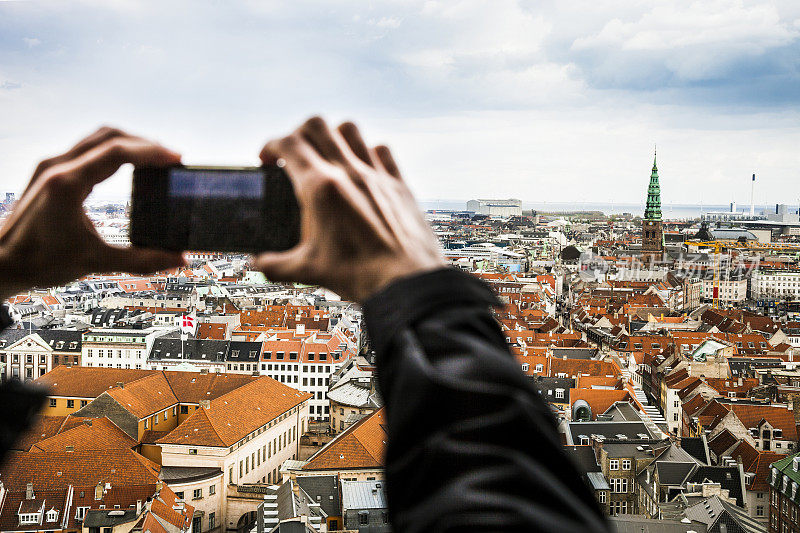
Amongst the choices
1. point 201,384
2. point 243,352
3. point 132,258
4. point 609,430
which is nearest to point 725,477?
point 609,430

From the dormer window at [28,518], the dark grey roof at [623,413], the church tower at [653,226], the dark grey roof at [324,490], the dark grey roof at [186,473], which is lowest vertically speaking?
the dark grey roof at [186,473]

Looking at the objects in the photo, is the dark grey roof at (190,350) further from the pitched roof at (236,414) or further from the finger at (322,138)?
the finger at (322,138)

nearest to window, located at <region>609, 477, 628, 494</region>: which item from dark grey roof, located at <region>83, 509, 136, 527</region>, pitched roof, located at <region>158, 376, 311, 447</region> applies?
pitched roof, located at <region>158, 376, 311, 447</region>

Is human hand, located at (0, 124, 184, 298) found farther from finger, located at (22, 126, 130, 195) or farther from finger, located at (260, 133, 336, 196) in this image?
finger, located at (260, 133, 336, 196)

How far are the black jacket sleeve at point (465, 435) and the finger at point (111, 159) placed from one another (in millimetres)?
339

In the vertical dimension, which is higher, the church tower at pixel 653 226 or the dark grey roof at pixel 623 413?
the church tower at pixel 653 226

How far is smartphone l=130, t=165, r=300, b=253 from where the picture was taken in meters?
0.76

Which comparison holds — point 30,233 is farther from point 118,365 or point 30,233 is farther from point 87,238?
point 118,365

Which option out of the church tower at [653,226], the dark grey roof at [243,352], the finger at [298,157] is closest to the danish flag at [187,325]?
the dark grey roof at [243,352]

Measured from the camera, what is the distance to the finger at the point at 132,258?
796 mm

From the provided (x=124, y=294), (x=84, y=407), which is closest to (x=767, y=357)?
(x=84, y=407)

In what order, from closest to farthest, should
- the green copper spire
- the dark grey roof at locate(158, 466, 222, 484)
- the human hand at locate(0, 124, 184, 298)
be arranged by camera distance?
the human hand at locate(0, 124, 184, 298) < the dark grey roof at locate(158, 466, 222, 484) < the green copper spire

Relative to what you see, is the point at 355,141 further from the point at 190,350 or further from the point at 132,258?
the point at 190,350

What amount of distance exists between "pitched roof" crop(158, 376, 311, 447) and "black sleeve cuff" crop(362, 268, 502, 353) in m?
16.5
